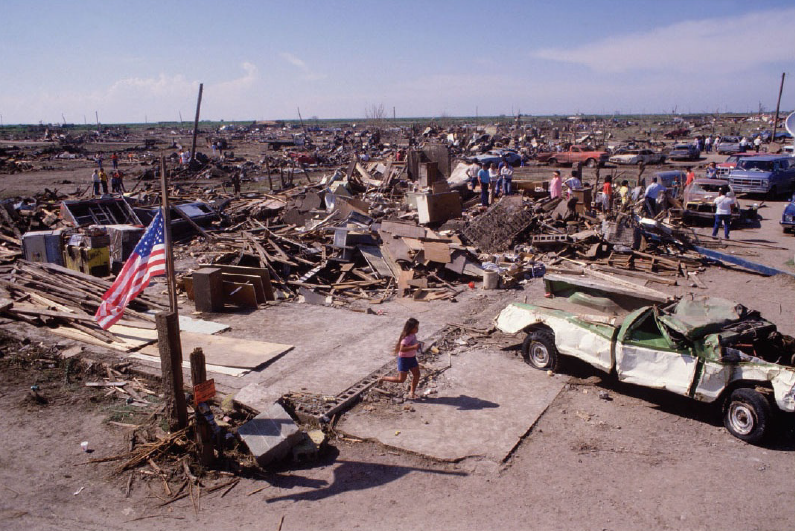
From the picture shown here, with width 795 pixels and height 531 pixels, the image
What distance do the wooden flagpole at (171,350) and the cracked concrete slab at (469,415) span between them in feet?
6.84

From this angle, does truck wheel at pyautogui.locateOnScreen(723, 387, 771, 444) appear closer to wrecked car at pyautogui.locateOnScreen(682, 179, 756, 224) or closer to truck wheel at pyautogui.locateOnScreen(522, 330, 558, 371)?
truck wheel at pyautogui.locateOnScreen(522, 330, 558, 371)

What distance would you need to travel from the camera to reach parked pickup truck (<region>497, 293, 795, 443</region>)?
683 cm

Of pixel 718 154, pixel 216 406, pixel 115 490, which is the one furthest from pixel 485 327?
pixel 718 154

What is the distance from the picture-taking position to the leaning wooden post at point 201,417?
6422 mm

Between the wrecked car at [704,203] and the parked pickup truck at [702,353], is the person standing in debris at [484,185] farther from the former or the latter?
the parked pickup truck at [702,353]

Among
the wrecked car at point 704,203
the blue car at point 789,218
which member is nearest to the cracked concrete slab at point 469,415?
the blue car at point 789,218

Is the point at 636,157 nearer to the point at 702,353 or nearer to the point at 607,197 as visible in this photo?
the point at 607,197

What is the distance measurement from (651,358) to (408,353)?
133 inches

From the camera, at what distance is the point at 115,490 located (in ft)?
20.7

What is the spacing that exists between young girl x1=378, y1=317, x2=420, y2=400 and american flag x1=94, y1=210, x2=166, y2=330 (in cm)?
335

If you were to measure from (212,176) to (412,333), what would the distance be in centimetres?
3393

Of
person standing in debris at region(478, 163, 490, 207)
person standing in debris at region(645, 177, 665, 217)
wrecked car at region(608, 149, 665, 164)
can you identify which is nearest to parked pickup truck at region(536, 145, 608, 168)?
wrecked car at region(608, 149, 665, 164)

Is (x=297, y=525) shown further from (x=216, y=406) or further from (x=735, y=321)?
(x=735, y=321)

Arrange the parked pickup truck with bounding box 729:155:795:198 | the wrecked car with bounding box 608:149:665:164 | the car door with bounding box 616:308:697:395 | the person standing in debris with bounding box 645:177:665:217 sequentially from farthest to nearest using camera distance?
the wrecked car with bounding box 608:149:665:164, the parked pickup truck with bounding box 729:155:795:198, the person standing in debris with bounding box 645:177:665:217, the car door with bounding box 616:308:697:395
